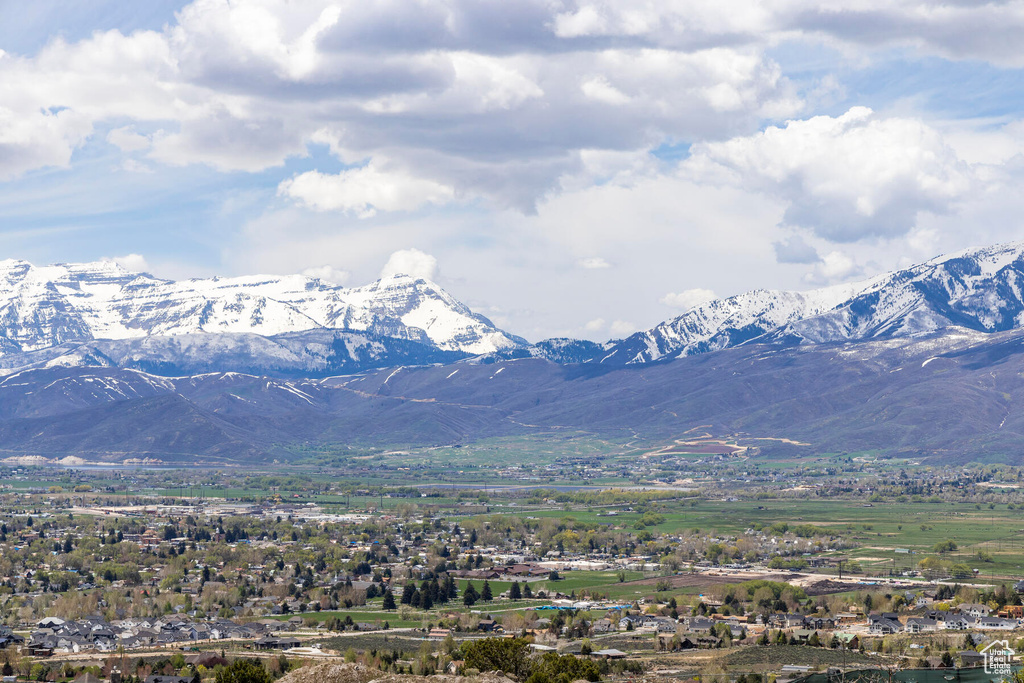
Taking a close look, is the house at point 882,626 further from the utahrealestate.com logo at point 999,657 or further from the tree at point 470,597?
the tree at point 470,597

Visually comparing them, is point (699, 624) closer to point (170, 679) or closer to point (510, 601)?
point (510, 601)

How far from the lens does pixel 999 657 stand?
92375 mm

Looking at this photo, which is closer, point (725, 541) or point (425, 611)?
point (425, 611)

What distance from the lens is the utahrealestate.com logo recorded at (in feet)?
258

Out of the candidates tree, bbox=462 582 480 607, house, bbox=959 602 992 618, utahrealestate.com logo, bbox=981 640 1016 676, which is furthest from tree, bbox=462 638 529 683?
tree, bbox=462 582 480 607

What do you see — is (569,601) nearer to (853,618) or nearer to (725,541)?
(853,618)

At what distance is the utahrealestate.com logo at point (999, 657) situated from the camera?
7862 cm

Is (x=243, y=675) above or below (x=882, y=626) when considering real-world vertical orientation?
above

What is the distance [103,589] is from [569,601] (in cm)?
4986

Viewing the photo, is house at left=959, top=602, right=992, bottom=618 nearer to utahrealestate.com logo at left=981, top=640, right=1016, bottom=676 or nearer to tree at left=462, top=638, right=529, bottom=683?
utahrealestate.com logo at left=981, top=640, right=1016, bottom=676

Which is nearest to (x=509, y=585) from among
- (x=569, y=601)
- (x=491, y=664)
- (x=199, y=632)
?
(x=569, y=601)

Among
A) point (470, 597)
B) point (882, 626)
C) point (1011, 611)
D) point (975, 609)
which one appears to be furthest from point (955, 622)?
point (470, 597)

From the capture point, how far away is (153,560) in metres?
174

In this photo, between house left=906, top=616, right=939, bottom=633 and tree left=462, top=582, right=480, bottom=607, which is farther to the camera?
tree left=462, top=582, right=480, bottom=607
